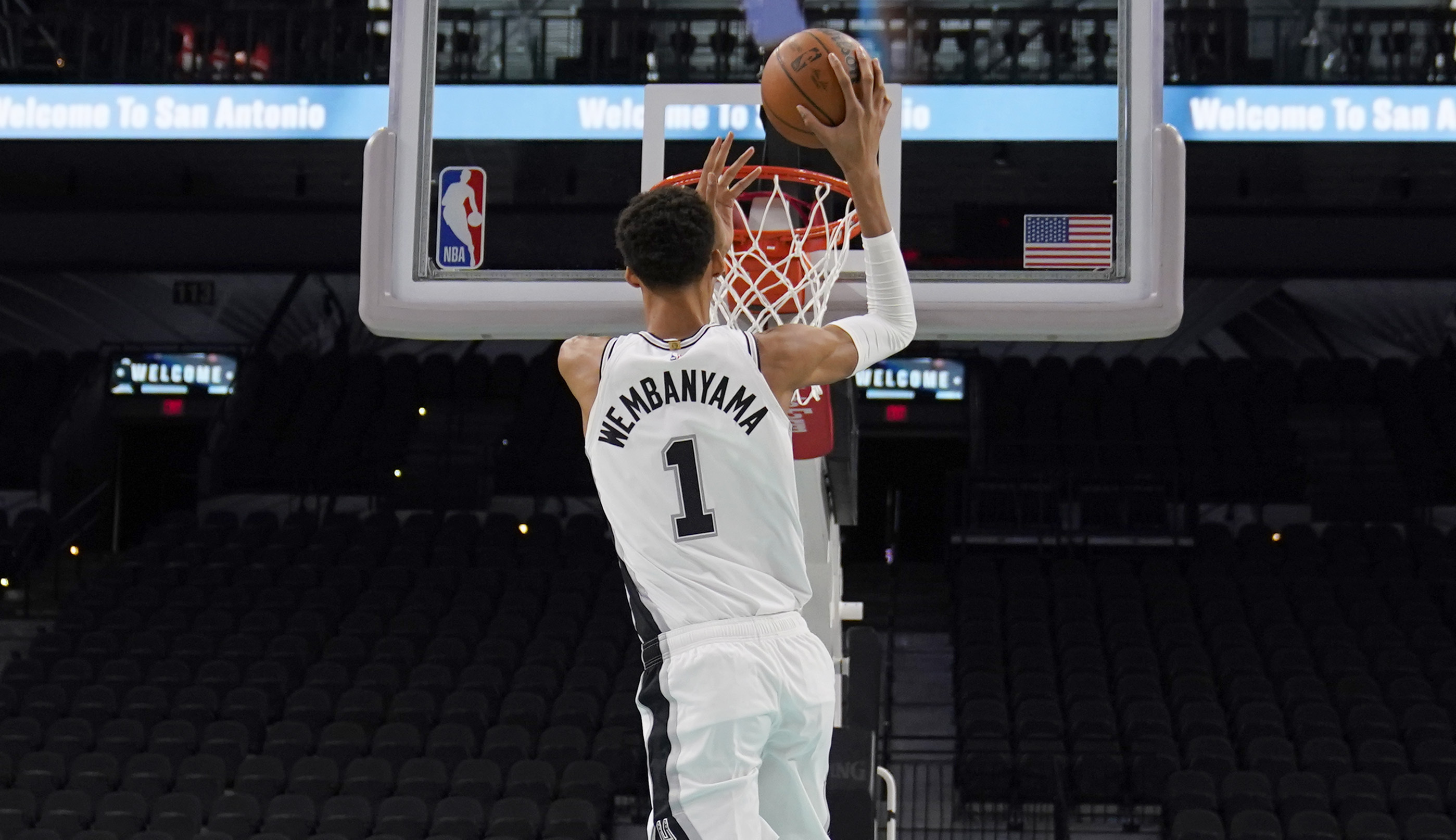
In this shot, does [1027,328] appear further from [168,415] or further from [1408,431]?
[168,415]

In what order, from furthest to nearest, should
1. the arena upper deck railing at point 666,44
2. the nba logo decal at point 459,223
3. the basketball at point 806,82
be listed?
the arena upper deck railing at point 666,44
the nba logo decal at point 459,223
the basketball at point 806,82

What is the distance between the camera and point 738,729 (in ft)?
8.63

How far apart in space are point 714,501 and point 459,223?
1.64 m

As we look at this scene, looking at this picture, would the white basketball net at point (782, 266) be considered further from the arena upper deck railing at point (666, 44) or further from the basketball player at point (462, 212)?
the arena upper deck railing at point (666, 44)

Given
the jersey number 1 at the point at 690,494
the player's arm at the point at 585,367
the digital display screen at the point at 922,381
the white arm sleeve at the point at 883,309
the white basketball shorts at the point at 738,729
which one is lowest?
the white basketball shorts at the point at 738,729

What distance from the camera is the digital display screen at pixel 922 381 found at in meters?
16.0

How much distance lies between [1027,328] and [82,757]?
8.64m

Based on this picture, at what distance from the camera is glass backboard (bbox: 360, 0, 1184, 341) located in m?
3.76

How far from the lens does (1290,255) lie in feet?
46.6

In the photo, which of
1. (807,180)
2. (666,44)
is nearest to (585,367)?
(807,180)

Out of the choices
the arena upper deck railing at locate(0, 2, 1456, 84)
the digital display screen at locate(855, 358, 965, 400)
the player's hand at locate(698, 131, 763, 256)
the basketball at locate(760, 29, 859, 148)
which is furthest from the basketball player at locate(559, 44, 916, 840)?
the digital display screen at locate(855, 358, 965, 400)

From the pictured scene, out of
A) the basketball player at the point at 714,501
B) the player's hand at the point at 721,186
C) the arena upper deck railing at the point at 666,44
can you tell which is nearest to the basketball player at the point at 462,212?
the player's hand at the point at 721,186

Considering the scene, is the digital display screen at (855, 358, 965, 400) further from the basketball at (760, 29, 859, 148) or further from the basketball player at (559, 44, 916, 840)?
the basketball player at (559, 44, 916, 840)

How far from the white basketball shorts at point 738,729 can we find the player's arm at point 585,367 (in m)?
0.42
